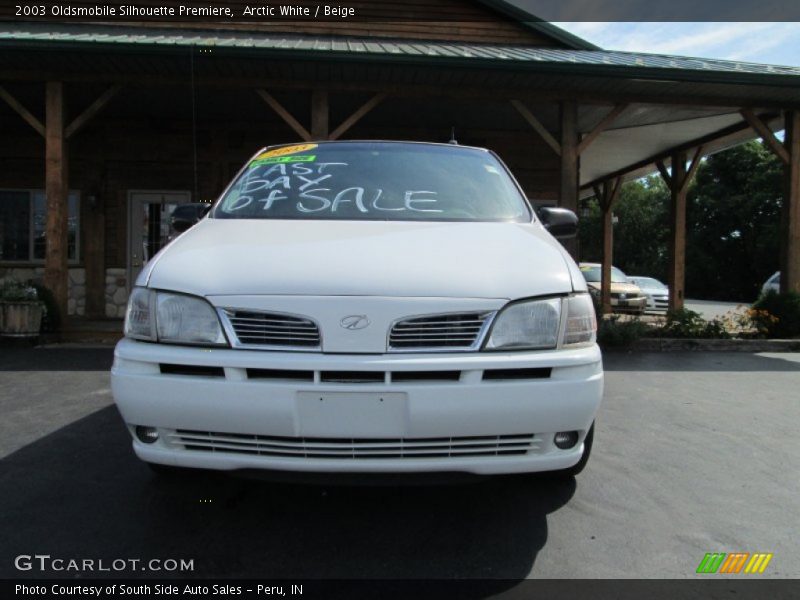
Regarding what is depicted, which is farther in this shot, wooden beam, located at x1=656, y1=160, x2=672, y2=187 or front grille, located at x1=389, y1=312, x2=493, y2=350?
wooden beam, located at x1=656, y1=160, x2=672, y2=187

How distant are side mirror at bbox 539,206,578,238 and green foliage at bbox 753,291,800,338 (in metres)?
6.44

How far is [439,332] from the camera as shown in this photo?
2141mm

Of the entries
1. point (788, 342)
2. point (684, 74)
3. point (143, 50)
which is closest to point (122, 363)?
point (143, 50)

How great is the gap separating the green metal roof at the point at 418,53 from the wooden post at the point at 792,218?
1.00 m

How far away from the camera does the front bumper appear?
79.1 inches

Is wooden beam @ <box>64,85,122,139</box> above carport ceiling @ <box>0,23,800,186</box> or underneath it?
underneath

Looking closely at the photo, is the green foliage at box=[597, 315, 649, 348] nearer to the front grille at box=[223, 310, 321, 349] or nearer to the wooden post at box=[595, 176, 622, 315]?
the front grille at box=[223, 310, 321, 349]

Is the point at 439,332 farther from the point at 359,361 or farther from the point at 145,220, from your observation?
the point at 145,220

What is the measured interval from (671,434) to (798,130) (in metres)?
7.26

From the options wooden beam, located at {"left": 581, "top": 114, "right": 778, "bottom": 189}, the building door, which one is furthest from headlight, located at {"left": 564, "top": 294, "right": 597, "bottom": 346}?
the building door

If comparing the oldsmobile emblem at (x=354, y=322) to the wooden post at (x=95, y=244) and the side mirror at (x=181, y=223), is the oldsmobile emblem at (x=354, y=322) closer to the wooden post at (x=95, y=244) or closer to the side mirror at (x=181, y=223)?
the side mirror at (x=181, y=223)

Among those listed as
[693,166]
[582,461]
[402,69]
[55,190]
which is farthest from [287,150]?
[693,166]

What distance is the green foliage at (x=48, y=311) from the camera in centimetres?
745

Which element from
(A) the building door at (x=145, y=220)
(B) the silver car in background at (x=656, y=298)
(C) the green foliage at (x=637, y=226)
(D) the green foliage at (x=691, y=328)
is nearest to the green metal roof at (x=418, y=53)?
(A) the building door at (x=145, y=220)
